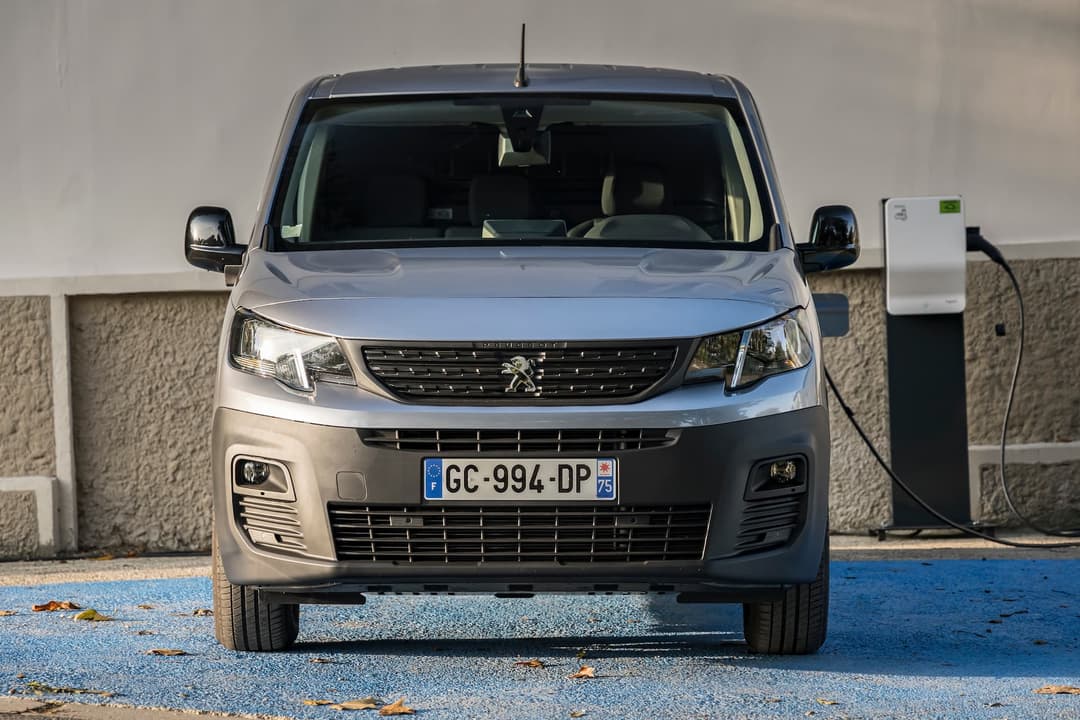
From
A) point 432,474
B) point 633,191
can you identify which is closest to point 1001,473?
point 633,191

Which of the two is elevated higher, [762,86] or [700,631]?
[762,86]

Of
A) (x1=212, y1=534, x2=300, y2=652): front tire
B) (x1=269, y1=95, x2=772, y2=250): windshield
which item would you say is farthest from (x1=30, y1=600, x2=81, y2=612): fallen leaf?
(x1=269, y1=95, x2=772, y2=250): windshield

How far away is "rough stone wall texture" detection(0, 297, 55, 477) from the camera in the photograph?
9383mm

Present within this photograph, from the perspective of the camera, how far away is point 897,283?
29.2ft

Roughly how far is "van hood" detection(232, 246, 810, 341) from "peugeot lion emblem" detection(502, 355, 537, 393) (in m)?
0.07

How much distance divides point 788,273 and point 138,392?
5.26 metres

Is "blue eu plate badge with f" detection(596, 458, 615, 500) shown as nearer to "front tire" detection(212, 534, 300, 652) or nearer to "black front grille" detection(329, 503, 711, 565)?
"black front grille" detection(329, 503, 711, 565)

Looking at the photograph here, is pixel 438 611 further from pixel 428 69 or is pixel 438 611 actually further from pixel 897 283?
pixel 897 283

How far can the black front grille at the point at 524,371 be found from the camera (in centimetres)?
472

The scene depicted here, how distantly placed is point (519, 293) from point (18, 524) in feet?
17.5

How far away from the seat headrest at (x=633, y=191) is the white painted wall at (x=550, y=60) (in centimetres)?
345

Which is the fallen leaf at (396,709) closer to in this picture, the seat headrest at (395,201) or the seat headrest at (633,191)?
the seat headrest at (395,201)

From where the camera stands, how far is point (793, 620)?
17.7ft

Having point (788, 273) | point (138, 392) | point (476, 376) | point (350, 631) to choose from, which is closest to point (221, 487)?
point (476, 376)
